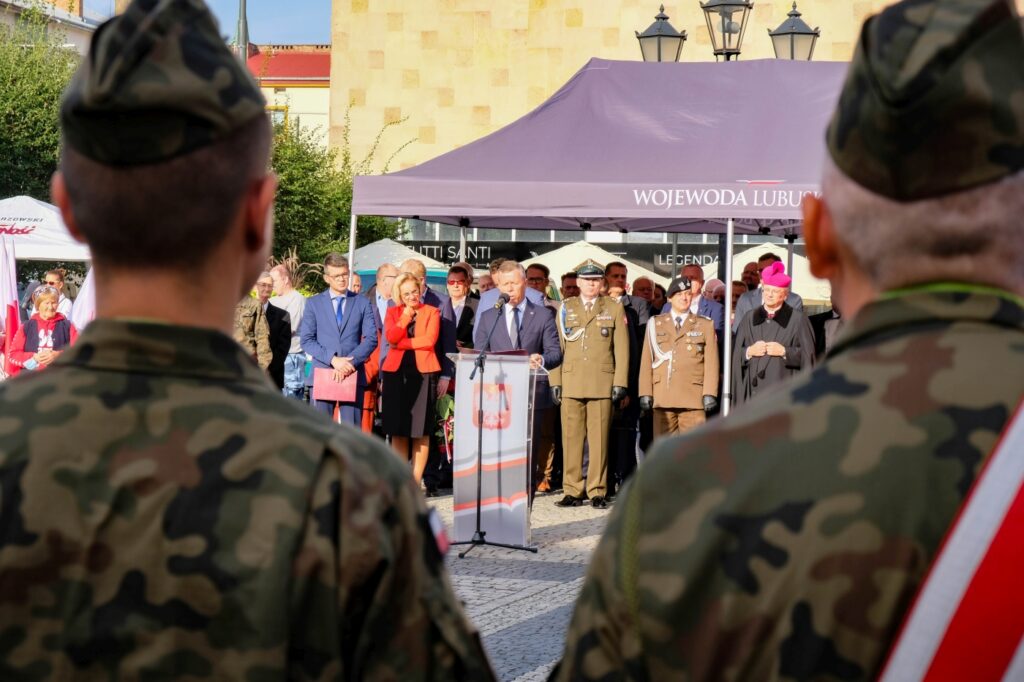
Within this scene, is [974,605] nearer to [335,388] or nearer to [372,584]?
[372,584]

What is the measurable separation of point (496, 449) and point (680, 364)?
9.75ft

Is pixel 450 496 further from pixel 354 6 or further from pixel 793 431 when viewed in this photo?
pixel 354 6

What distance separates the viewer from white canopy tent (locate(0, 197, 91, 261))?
19.8 m

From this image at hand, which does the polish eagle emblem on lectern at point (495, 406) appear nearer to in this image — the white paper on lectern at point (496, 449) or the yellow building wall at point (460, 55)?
the white paper on lectern at point (496, 449)

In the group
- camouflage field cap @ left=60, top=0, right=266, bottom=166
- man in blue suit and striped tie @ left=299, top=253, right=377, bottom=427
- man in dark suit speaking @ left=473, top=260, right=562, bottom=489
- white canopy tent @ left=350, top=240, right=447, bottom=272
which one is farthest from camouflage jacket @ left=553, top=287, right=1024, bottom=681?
white canopy tent @ left=350, top=240, right=447, bottom=272

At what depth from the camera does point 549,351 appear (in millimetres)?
12422

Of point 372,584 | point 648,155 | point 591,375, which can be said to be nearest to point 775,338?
point 591,375

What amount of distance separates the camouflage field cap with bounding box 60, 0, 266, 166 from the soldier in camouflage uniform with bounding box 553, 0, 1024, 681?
72cm

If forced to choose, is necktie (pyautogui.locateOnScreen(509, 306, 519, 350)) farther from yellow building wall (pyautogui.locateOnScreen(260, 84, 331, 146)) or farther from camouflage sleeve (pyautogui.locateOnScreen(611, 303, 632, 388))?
yellow building wall (pyautogui.locateOnScreen(260, 84, 331, 146))

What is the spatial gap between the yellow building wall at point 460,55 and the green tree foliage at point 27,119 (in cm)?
756

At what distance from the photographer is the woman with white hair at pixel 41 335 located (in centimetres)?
1439

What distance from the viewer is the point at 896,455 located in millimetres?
1663

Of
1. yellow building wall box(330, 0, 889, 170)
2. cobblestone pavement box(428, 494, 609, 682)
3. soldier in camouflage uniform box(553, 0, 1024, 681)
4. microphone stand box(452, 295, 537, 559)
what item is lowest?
cobblestone pavement box(428, 494, 609, 682)

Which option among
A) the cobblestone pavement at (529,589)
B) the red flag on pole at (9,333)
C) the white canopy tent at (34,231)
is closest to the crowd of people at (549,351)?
the cobblestone pavement at (529,589)
